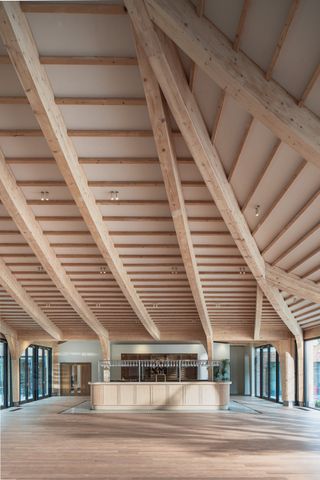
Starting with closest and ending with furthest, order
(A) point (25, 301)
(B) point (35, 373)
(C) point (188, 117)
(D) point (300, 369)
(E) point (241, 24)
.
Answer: (E) point (241, 24) < (C) point (188, 117) < (A) point (25, 301) < (D) point (300, 369) < (B) point (35, 373)

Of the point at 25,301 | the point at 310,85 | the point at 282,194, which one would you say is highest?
the point at 310,85

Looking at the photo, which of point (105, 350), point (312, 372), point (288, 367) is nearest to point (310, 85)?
point (312, 372)

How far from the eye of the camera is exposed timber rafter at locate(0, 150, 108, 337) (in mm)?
8594

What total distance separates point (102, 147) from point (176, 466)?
4486mm

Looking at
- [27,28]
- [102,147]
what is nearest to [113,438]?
[102,147]

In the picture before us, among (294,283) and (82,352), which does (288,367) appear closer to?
(294,283)

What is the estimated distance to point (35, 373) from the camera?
20.5 m

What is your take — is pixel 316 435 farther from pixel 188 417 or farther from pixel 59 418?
pixel 59 418

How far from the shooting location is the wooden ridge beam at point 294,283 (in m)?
11.0

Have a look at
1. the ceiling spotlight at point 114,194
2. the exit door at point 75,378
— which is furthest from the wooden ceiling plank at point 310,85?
the exit door at point 75,378

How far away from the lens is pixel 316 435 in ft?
36.0

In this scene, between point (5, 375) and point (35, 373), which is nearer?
point (5, 375)

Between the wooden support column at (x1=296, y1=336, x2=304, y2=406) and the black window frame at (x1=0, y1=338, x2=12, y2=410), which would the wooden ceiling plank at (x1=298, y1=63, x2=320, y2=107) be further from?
the black window frame at (x1=0, y1=338, x2=12, y2=410)

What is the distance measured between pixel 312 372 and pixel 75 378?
33.1ft
